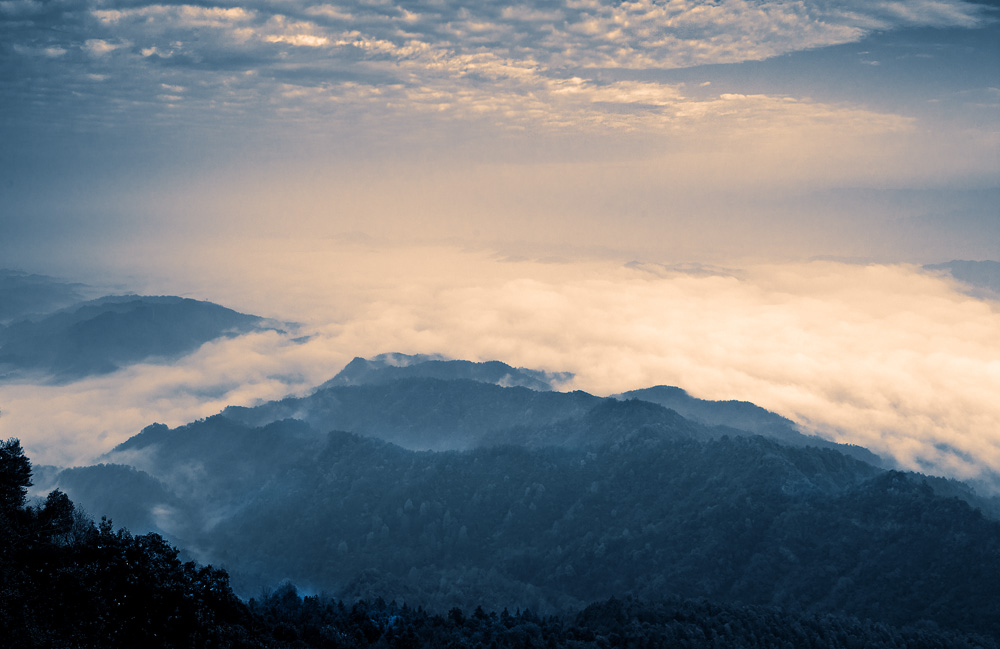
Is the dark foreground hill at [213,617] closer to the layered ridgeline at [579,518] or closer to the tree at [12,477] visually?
the tree at [12,477]

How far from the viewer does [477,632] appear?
6775 cm

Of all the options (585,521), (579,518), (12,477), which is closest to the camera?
(12,477)

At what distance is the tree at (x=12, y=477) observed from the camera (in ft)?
164

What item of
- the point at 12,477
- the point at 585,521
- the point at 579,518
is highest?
the point at 12,477

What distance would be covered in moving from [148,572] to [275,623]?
13.8m

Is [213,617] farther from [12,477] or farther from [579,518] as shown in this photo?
[579,518]

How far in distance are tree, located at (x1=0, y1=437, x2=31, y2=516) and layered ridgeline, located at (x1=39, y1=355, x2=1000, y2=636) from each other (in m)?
56.7

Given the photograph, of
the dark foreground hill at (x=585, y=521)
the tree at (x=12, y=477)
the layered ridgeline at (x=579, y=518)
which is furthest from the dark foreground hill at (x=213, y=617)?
the layered ridgeline at (x=579, y=518)

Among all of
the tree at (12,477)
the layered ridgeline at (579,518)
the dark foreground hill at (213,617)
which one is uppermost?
the tree at (12,477)

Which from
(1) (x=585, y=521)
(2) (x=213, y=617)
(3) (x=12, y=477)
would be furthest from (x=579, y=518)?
(3) (x=12, y=477)

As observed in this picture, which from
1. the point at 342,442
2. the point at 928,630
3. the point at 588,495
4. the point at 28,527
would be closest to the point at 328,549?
the point at 342,442

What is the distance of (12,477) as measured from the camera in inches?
2052

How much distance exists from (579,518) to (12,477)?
97180 millimetres

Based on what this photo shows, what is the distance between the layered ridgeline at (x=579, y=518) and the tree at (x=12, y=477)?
5672 centimetres
